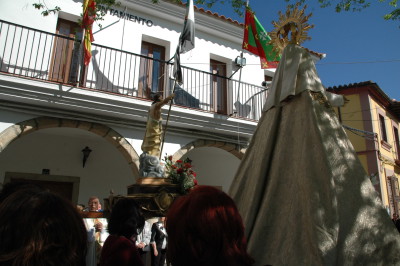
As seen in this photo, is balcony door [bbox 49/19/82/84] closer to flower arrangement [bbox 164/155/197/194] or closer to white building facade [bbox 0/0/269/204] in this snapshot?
white building facade [bbox 0/0/269/204]

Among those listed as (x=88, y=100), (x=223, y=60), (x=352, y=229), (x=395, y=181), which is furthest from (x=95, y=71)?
(x=395, y=181)

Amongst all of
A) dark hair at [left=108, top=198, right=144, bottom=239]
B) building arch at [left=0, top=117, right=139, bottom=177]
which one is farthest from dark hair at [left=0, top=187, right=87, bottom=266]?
building arch at [left=0, top=117, right=139, bottom=177]

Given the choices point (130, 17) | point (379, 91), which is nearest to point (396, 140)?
point (379, 91)

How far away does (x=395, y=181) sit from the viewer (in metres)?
16.9

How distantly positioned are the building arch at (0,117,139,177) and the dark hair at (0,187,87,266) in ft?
21.7

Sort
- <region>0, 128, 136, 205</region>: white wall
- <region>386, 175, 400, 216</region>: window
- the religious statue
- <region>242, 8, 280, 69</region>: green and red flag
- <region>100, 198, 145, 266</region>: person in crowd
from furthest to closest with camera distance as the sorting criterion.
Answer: <region>386, 175, 400, 216</region>: window → <region>242, 8, 280, 69</region>: green and red flag → <region>0, 128, 136, 205</region>: white wall → the religious statue → <region>100, 198, 145, 266</region>: person in crowd

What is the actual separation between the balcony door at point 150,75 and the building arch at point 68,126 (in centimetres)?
173

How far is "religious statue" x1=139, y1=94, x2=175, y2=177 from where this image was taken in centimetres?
657

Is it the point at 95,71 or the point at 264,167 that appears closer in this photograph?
the point at 264,167

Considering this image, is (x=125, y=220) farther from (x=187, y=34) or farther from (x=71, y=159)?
(x=71, y=159)

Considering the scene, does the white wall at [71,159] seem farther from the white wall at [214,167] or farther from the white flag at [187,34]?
the white flag at [187,34]

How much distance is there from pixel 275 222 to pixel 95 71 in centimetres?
762

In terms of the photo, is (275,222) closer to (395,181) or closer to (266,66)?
(266,66)

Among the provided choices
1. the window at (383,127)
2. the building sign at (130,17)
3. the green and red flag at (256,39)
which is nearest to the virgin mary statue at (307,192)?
the green and red flag at (256,39)
